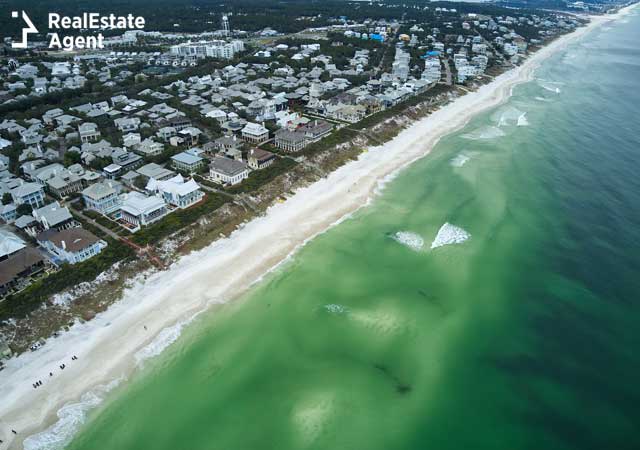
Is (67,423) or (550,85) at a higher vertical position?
(550,85)

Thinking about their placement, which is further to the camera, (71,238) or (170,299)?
(71,238)

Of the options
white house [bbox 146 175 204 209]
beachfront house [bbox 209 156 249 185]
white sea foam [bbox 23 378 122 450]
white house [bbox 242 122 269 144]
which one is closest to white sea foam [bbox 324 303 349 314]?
white sea foam [bbox 23 378 122 450]

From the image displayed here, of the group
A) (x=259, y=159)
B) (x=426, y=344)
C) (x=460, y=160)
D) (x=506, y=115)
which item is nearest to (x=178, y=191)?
(x=259, y=159)

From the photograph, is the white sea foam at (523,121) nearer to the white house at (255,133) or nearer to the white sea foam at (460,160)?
the white sea foam at (460,160)

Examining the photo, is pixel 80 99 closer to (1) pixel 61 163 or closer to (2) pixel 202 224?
(1) pixel 61 163

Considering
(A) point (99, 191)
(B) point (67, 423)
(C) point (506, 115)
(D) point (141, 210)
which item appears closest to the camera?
(B) point (67, 423)

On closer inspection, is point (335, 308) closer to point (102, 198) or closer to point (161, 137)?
point (102, 198)

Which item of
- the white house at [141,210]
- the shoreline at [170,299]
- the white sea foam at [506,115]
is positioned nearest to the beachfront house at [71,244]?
the white house at [141,210]
